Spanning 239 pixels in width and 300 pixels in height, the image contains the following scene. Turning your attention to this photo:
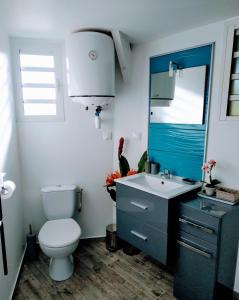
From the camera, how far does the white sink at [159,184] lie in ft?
5.68

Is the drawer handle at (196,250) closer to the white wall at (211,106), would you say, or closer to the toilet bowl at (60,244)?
the white wall at (211,106)

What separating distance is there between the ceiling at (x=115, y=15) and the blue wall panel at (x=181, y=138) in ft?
0.76

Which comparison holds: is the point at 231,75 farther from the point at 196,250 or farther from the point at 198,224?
the point at 196,250

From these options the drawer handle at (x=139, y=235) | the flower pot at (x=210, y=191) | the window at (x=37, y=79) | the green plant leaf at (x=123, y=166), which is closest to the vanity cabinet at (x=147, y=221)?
the drawer handle at (x=139, y=235)

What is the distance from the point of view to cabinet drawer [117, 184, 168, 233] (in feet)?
5.57

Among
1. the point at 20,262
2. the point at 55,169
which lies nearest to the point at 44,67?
the point at 55,169

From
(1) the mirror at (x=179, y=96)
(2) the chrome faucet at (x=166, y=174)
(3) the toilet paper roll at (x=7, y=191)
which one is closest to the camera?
→ (3) the toilet paper roll at (x=7, y=191)

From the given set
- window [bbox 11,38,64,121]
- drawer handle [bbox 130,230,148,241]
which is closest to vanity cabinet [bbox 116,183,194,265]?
drawer handle [bbox 130,230,148,241]

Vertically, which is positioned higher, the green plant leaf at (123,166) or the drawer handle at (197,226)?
the green plant leaf at (123,166)

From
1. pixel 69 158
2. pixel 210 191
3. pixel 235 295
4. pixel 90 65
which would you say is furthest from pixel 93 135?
pixel 235 295

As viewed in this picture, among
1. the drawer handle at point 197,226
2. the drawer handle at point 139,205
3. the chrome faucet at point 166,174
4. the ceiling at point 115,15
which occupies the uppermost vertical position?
the ceiling at point 115,15

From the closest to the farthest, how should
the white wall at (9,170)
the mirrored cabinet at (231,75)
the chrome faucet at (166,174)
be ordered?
the mirrored cabinet at (231,75), the white wall at (9,170), the chrome faucet at (166,174)

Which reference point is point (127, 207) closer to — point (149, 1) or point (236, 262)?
point (236, 262)

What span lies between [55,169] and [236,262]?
6.31 feet
